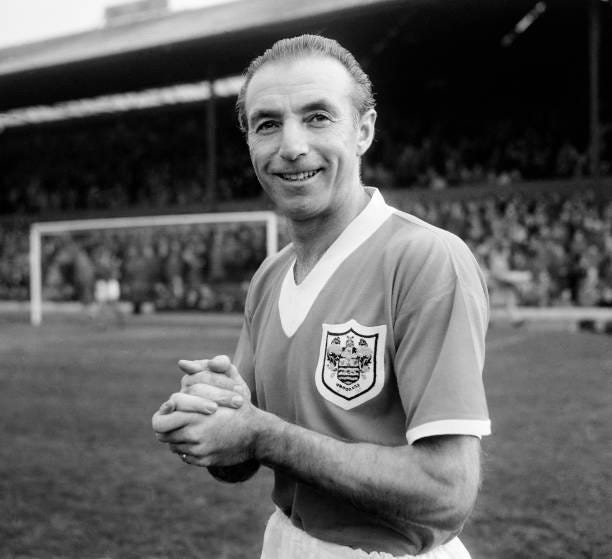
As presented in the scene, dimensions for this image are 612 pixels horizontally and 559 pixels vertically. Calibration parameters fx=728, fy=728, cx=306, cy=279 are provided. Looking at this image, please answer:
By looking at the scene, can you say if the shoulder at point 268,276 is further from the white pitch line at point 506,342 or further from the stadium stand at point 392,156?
the stadium stand at point 392,156

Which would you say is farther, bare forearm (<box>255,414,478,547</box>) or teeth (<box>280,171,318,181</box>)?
teeth (<box>280,171,318,181</box>)

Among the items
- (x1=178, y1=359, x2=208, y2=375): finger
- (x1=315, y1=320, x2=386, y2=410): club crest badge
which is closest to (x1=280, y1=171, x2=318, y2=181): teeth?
(x1=315, y1=320, x2=386, y2=410): club crest badge

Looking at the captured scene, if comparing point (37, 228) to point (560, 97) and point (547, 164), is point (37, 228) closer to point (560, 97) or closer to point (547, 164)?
point (547, 164)

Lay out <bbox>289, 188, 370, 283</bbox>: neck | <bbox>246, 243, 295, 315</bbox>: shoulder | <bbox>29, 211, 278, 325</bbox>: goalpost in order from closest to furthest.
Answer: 1. <bbox>289, 188, 370, 283</bbox>: neck
2. <bbox>246, 243, 295, 315</bbox>: shoulder
3. <bbox>29, 211, 278, 325</bbox>: goalpost

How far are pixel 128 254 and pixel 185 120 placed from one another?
9363mm

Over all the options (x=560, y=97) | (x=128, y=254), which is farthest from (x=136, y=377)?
(x=560, y=97)

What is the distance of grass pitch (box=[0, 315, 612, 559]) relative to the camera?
3.82m

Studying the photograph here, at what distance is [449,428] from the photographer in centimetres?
127

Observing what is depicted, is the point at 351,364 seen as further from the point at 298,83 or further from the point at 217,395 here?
the point at 298,83

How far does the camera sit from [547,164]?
754 inches

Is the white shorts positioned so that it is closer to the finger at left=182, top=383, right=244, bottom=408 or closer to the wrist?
the wrist

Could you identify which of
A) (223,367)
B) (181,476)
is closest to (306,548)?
(223,367)

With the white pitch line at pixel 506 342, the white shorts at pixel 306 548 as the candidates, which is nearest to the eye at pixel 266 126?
the white shorts at pixel 306 548

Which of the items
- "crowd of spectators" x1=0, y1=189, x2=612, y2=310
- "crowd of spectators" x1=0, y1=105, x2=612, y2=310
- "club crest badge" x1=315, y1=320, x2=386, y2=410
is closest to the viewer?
"club crest badge" x1=315, y1=320, x2=386, y2=410
